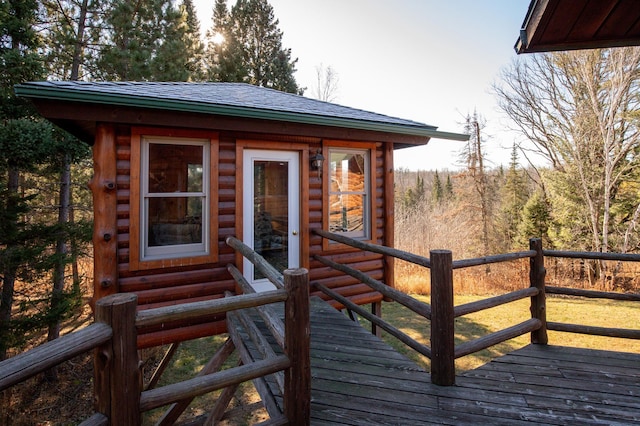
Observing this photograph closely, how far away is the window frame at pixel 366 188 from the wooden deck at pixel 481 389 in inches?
80.3

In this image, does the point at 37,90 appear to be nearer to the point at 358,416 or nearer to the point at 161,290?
the point at 161,290

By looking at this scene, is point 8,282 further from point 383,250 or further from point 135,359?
point 383,250

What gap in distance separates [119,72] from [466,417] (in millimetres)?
11557

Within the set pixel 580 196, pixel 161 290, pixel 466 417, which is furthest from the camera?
pixel 580 196

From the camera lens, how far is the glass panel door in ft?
15.0

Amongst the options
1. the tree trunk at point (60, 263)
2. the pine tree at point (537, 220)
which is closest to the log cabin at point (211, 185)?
the tree trunk at point (60, 263)

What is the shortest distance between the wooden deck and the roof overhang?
3065 mm

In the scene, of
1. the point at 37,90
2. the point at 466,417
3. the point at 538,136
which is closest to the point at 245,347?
the point at 466,417

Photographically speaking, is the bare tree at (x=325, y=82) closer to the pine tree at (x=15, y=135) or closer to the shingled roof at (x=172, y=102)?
the pine tree at (x=15, y=135)

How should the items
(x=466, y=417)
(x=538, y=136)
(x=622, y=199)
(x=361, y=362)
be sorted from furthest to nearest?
(x=538, y=136), (x=622, y=199), (x=361, y=362), (x=466, y=417)

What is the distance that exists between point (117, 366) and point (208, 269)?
8.80 ft

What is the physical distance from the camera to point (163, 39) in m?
11.4

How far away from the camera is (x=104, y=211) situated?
3637mm

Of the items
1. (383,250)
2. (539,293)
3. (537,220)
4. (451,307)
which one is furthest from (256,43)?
(451,307)
